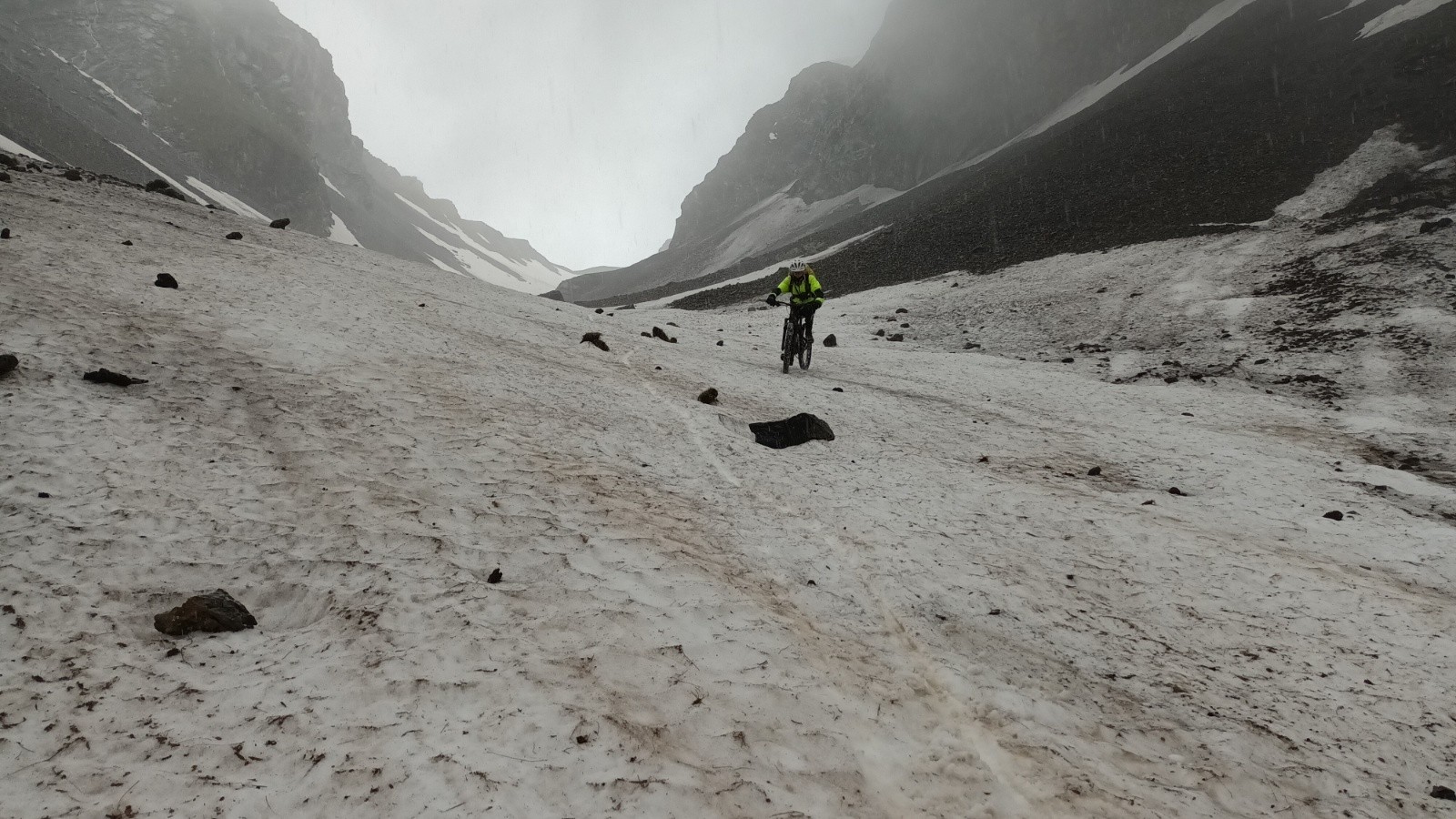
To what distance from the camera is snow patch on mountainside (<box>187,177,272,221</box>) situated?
82688mm

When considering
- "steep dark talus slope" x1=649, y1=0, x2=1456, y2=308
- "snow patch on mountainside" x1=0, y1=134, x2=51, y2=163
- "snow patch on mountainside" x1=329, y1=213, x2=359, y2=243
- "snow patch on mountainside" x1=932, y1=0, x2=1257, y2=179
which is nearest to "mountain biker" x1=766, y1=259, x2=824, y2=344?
"steep dark talus slope" x1=649, y1=0, x2=1456, y2=308

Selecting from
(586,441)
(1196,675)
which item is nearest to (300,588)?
(586,441)

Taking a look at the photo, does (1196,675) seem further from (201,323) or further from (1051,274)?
(1051,274)

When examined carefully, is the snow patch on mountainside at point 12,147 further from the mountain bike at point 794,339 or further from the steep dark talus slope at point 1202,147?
the mountain bike at point 794,339

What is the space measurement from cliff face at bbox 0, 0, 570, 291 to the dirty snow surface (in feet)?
248

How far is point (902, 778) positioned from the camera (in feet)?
12.0

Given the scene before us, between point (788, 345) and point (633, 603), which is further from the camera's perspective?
point (788, 345)

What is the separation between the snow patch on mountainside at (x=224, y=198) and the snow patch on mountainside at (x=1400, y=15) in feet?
350

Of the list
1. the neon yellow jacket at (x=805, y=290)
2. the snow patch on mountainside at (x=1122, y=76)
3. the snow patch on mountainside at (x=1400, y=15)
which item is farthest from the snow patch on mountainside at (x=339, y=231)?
the snow patch on mountainside at (x=1400, y=15)

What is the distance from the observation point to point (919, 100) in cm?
9125

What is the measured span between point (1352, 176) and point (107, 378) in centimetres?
3696

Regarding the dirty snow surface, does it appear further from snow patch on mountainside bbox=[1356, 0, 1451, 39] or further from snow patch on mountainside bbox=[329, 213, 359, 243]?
snow patch on mountainside bbox=[329, 213, 359, 243]

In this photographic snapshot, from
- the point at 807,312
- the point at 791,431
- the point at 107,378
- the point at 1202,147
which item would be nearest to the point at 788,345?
the point at 807,312

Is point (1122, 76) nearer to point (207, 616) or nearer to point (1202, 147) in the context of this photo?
point (1202, 147)
